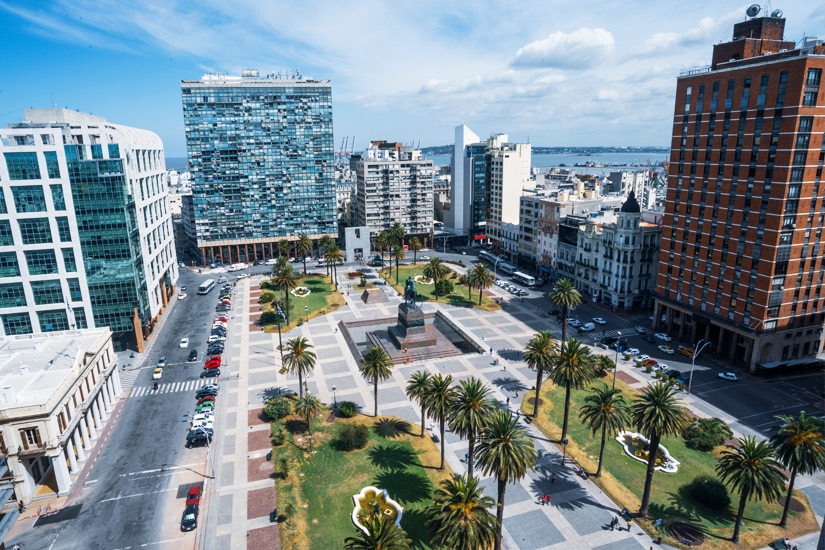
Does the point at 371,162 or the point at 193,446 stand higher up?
the point at 371,162

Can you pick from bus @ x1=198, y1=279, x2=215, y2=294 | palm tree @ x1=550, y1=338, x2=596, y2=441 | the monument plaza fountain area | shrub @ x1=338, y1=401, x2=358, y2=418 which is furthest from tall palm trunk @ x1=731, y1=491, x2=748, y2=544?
bus @ x1=198, y1=279, x2=215, y2=294

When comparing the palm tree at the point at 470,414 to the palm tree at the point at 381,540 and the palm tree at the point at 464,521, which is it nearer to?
the palm tree at the point at 464,521

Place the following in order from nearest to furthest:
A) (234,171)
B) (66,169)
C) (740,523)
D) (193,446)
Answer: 1. (740,523)
2. (193,446)
3. (66,169)
4. (234,171)

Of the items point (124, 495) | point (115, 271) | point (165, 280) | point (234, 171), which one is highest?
A: point (234, 171)

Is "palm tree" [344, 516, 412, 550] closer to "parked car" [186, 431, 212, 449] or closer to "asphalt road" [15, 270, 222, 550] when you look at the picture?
"asphalt road" [15, 270, 222, 550]

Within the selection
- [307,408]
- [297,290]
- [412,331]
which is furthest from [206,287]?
[307,408]

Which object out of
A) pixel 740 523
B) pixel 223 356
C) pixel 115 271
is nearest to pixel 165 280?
pixel 115 271

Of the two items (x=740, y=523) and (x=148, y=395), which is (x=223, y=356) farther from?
(x=740, y=523)

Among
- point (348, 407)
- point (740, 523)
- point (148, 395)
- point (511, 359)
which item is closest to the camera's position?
point (740, 523)
